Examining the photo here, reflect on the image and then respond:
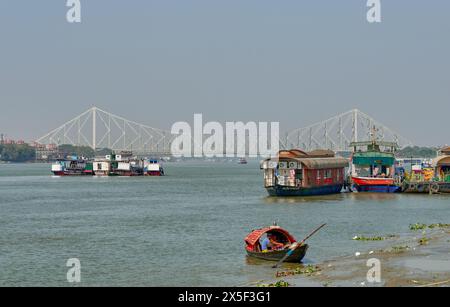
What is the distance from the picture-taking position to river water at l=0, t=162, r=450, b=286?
98.9ft

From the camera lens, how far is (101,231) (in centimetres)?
4672

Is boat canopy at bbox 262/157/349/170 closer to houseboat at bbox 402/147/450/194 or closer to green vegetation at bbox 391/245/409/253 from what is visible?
houseboat at bbox 402/147/450/194

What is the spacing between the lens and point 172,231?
46.3 metres

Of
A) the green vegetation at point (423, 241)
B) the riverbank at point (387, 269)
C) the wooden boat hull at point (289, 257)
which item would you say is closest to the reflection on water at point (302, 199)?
the green vegetation at point (423, 241)

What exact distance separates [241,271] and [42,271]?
9.04m

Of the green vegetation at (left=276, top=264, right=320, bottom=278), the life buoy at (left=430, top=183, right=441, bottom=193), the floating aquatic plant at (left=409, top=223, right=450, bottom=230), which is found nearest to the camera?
the green vegetation at (left=276, top=264, right=320, bottom=278)

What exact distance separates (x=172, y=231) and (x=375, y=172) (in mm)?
39209

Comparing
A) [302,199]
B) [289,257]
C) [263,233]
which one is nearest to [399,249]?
[289,257]

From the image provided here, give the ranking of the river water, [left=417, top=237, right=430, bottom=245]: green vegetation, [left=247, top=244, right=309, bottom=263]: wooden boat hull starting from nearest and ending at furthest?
the river water, [left=247, top=244, right=309, bottom=263]: wooden boat hull, [left=417, top=237, right=430, bottom=245]: green vegetation

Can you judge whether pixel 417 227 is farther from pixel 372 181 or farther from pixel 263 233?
pixel 372 181

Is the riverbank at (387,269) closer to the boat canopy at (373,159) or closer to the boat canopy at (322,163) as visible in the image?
the boat canopy at (322,163)

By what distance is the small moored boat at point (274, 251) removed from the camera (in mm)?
30969

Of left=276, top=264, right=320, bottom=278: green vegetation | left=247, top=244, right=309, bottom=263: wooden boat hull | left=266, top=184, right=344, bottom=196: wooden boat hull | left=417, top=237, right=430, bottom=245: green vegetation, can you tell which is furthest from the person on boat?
left=266, top=184, right=344, bottom=196: wooden boat hull

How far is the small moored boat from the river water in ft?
1.79
